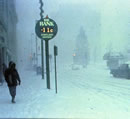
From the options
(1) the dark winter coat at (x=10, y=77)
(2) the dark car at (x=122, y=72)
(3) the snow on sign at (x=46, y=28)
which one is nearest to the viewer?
(1) the dark winter coat at (x=10, y=77)

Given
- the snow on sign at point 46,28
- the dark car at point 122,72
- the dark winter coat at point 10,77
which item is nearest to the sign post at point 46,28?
the snow on sign at point 46,28

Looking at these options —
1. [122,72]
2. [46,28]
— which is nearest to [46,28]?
[46,28]

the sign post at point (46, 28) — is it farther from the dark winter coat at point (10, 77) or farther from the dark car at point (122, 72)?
the dark car at point (122, 72)

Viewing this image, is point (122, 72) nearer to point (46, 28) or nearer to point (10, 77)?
point (46, 28)

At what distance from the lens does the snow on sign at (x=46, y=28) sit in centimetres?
1398

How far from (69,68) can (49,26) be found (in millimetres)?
33499

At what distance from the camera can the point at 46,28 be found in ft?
46.1

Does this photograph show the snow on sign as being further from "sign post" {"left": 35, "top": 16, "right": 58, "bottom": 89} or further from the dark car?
the dark car

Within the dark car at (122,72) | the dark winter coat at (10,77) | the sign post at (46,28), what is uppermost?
the sign post at (46,28)

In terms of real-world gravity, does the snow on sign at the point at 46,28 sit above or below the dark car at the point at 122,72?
above

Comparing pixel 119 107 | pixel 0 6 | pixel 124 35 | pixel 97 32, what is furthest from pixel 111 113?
pixel 97 32

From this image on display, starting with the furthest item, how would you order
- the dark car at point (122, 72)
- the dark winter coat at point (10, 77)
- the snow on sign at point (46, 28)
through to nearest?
the dark car at point (122, 72), the snow on sign at point (46, 28), the dark winter coat at point (10, 77)

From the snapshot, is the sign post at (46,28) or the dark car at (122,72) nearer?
the sign post at (46,28)

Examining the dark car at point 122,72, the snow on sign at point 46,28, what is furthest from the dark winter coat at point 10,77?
the dark car at point 122,72
